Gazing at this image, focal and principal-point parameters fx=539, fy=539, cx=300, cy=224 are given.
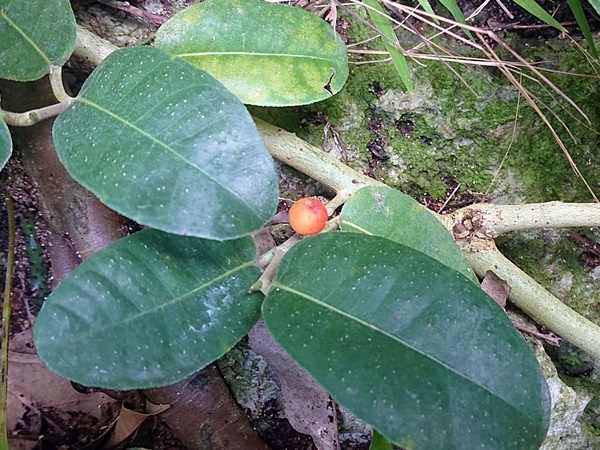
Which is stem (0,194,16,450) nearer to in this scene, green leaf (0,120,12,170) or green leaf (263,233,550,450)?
green leaf (0,120,12,170)

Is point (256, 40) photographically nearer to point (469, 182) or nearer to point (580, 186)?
point (469, 182)

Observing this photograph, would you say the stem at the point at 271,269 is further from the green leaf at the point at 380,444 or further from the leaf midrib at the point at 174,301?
the green leaf at the point at 380,444

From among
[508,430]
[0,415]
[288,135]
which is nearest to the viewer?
[508,430]

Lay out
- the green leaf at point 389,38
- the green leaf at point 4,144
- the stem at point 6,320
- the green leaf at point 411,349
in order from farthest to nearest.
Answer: the green leaf at point 389,38 → the stem at point 6,320 → the green leaf at point 4,144 → the green leaf at point 411,349

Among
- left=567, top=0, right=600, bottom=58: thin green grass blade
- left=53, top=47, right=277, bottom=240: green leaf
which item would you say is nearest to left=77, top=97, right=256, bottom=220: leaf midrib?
left=53, top=47, right=277, bottom=240: green leaf

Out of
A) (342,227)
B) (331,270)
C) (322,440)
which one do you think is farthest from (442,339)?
(322,440)

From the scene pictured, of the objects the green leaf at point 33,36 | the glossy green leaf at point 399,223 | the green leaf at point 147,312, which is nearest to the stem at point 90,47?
the green leaf at point 33,36
